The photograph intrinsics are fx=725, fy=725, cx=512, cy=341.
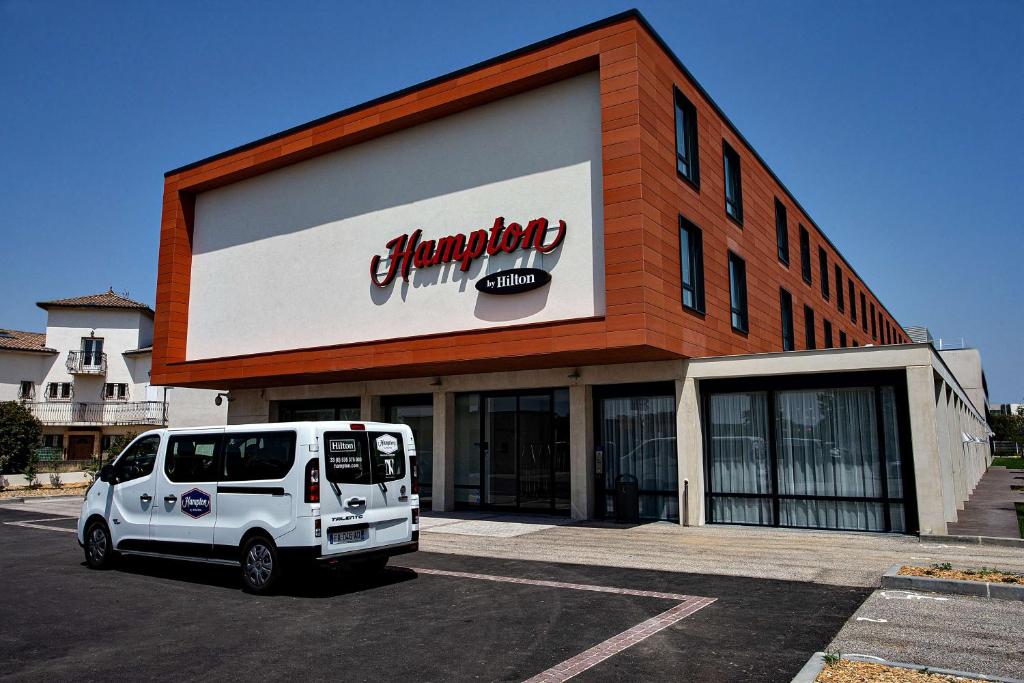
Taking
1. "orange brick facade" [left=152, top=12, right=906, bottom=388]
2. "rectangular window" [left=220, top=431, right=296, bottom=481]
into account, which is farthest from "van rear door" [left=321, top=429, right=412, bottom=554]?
"orange brick facade" [left=152, top=12, right=906, bottom=388]

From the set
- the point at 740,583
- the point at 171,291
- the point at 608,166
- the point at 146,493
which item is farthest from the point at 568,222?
the point at 171,291

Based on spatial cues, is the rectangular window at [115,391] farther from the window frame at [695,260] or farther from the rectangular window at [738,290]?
the window frame at [695,260]

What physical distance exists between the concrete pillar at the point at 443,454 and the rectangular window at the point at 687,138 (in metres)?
8.34

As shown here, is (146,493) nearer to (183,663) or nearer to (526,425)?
(183,663)

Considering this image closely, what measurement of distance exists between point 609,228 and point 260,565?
895 cm

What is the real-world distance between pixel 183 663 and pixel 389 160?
14.6 m

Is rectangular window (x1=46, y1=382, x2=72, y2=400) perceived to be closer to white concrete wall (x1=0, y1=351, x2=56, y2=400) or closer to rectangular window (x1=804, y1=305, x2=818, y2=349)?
white concrete wall (x1=0, y1=351, x2=56, y2=400)

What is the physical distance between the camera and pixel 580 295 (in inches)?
594

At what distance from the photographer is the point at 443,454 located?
1936cm

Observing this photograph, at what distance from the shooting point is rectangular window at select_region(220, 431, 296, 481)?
30.3 ft

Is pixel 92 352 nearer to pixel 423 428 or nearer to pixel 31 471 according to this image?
pixel 31 471

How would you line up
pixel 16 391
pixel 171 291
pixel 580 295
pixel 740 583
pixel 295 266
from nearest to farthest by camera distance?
pixel 740 583 < pixel 580 295 < pixel 295 266 < pixel 171 291 < pixel 16 391

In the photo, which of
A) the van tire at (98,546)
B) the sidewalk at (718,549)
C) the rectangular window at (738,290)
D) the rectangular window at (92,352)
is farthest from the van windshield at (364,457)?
the rectangular window at (92,352)

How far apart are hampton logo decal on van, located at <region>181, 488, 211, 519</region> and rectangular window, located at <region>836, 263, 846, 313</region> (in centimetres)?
3173
